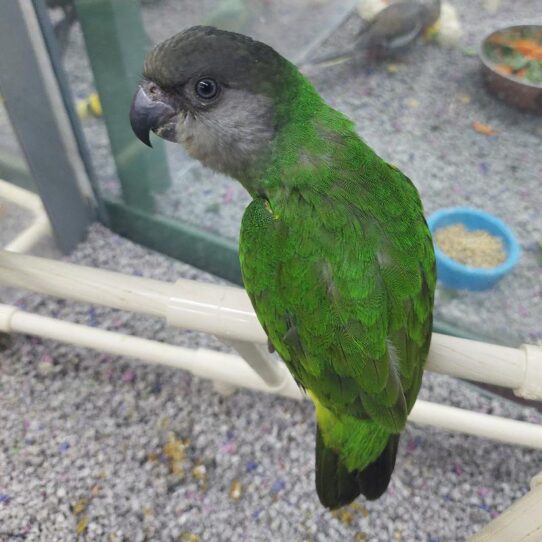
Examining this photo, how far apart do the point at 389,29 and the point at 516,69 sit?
0.36 m

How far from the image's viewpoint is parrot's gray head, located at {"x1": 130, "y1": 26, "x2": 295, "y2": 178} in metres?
0.62

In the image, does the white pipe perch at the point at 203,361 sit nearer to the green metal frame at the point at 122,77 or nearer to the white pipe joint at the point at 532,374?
the white pipe joint at the point at 532,374

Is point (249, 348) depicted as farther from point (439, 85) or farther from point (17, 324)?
point (439, 85)

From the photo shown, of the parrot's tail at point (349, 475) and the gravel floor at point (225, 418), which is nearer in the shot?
the parrot's tail at point (349, 475)

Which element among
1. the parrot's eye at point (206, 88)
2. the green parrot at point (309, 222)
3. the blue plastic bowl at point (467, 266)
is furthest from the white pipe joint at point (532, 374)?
the blue plastic bowl at point (467, 266)

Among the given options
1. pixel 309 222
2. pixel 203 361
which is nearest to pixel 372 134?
pixel 203 361

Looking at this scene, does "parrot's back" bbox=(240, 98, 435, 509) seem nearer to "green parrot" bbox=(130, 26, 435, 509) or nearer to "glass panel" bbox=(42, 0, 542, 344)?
"green parrot" bbox=(130, 26, 435, 509)

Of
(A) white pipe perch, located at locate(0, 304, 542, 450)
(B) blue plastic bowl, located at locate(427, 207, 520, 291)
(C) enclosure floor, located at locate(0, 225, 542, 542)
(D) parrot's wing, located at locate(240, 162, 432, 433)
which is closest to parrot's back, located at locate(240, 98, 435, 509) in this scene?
(D) parrot's wing, located at locate(240, 162, 432, 433)

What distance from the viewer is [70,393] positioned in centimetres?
117

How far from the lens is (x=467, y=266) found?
4.09 ft

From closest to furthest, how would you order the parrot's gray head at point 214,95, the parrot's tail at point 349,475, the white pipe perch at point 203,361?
the parrot's gray head at point 214,95
the parrot's tail at point 349,475
the white pipe perch at point 203,361

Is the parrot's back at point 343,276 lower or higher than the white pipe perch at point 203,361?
higher

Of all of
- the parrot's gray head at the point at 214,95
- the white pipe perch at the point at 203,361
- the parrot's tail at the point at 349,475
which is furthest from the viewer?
the white pipe perch at the point at 203,361

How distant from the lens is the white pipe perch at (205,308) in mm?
→ 646
